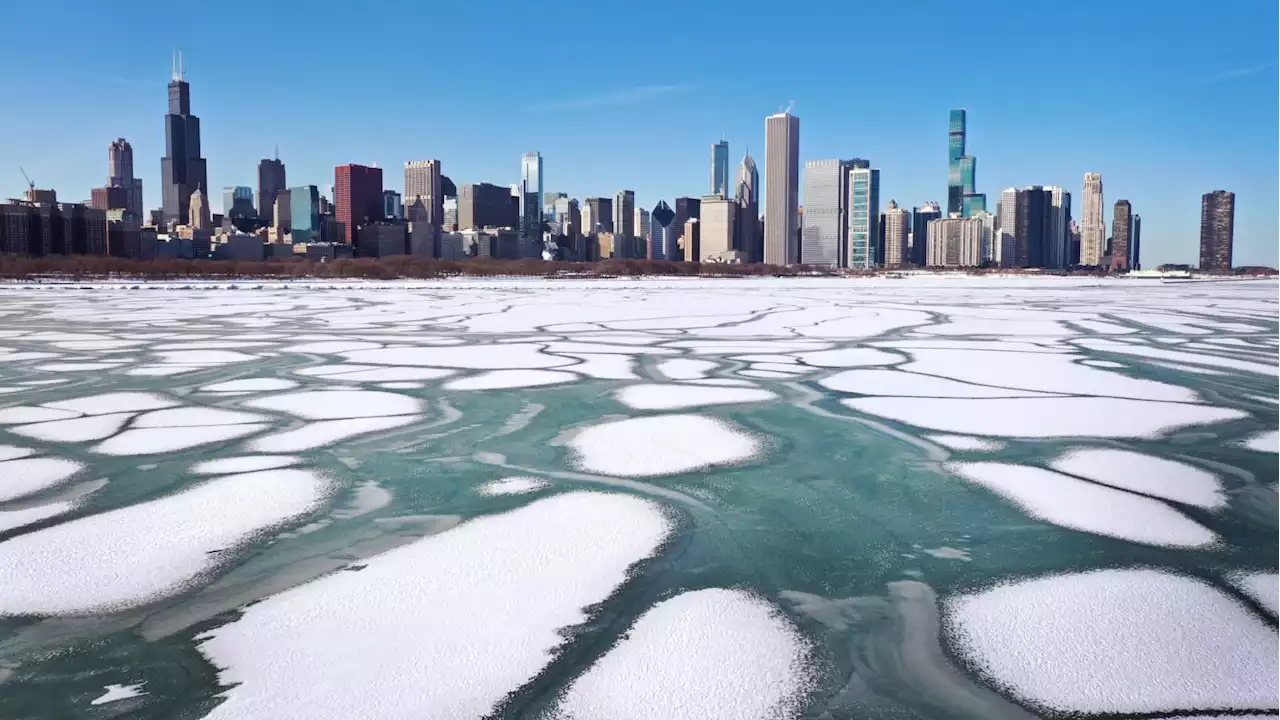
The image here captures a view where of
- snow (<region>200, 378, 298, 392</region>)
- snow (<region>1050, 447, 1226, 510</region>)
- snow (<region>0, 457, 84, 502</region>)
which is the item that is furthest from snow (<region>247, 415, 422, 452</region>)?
snow (<region>1050, 447, 1226, 510</region>)

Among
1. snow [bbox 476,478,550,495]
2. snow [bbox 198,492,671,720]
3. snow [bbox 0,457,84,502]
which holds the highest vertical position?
snow [bbox 0,457,84,502]

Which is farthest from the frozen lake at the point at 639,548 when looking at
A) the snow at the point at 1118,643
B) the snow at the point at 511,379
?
the snow at the point at 511,379

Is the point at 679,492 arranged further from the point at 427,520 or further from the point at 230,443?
the point at 230,443

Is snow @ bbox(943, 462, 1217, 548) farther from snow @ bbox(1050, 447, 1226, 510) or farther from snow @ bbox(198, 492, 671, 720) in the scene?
snow @ bbox(198, 492, 671, 720)

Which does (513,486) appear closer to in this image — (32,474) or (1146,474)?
(32,474)

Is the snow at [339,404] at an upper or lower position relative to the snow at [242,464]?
upper

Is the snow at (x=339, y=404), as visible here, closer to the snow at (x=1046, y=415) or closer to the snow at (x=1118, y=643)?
the snow at (x=1046, y=415)
